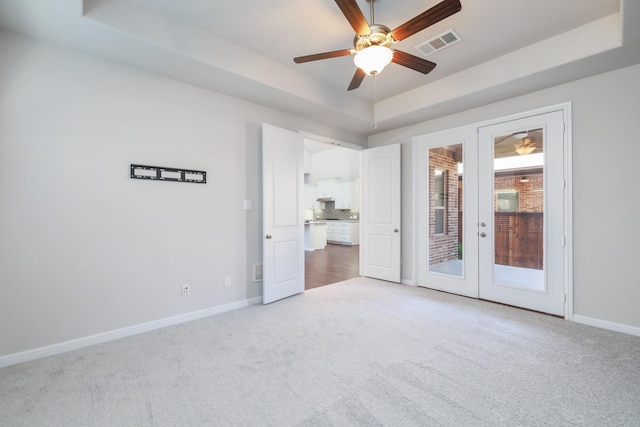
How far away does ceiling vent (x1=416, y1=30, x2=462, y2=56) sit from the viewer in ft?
8.89

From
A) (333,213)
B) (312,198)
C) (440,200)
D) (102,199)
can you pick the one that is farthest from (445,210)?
(312,198)

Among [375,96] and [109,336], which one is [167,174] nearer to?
[109,336]

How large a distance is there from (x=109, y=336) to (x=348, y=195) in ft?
25.6

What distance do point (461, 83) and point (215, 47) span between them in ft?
9.40

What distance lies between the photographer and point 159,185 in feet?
9.57

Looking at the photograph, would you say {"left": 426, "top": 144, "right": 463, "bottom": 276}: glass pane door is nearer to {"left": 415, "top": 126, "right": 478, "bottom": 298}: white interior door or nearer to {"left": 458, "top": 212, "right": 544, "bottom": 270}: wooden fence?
{"left": 415, "top": 126, "right": 478, "bottom": 298}: white interior door

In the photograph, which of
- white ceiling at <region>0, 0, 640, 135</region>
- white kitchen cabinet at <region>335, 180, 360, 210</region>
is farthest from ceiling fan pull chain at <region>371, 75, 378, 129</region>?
white kitchen cabinet at <region>335, 180, 360, 210</region>

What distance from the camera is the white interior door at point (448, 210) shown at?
3.84 m

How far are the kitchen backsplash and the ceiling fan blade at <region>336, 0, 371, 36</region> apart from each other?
786cm

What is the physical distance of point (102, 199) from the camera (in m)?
2.59

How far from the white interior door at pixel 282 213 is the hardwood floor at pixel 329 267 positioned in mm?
686

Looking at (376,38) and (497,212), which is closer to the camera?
(376,38)

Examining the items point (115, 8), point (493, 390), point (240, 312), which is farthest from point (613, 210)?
point (115, 8)

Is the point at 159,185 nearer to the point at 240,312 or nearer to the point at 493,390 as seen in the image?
the point at 240,312
